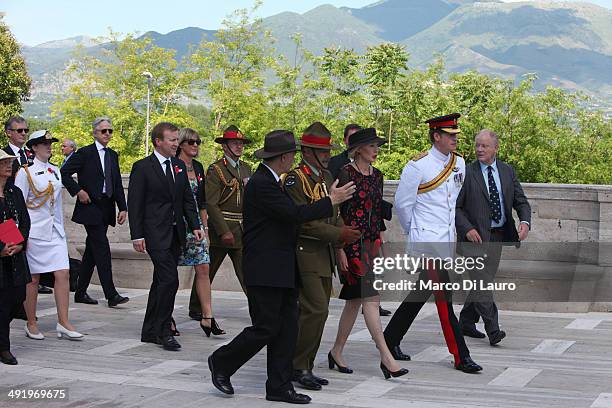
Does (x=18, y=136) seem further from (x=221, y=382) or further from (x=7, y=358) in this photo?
(x=221, y=382)

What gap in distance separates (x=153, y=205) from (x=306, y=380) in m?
2.50

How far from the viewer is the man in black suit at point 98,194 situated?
10773 mm

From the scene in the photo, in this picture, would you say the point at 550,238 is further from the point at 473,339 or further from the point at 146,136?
the point at 146,136

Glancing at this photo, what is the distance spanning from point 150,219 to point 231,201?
1.07 metres

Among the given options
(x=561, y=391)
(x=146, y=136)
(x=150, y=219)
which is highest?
(x=150, y=219)

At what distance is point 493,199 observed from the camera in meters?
8.80

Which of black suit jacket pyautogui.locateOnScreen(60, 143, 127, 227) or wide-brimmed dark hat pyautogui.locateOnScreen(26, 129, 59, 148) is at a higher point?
wide-brimmed dark hat pyautogui.locateOnScreen(26, 129, 59, 148)

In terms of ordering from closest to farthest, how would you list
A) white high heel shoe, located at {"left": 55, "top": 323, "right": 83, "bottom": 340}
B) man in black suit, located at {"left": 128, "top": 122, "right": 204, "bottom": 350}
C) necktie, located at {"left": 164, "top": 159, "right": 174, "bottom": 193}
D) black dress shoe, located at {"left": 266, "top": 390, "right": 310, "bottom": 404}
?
black dress shoe, located at {"left": 266, "top": 390, "right": 310, "bottom": 404}, man in black suit, located at {"left": 128, "top": 122, "right": 204, "bottom": 350}, necktie, located at {"left": 164, "top": 159, "right": 174, "bottom": 193}, white high heel shoe, located at {"left": 55, "top": 323, "right": 83, "bottom": 340}

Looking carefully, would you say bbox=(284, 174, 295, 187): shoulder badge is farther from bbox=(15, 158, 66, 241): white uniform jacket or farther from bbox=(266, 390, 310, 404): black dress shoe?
bbox=(15, 158, 66, 241): white uniform jacket

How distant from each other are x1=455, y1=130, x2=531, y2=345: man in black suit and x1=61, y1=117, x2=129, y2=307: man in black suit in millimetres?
3905

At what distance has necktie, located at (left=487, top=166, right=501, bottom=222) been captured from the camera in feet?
28.8

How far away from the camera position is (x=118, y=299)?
36.1ft

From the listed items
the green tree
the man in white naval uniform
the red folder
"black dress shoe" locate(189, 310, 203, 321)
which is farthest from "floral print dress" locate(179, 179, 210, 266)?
the green tree

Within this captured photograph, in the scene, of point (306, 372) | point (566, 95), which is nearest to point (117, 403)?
point (306, 372)
